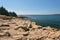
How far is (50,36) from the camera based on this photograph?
584cm

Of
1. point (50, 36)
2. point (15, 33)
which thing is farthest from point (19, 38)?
point (50, 36)

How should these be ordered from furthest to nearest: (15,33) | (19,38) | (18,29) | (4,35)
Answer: (18,29) < (15,33) < (4,35) < (19,38)

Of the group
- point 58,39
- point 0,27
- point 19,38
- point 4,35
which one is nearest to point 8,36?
point 4,35

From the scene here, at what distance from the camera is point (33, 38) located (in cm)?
529

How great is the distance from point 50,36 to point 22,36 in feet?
3.19

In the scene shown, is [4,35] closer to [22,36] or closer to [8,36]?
[8,36]

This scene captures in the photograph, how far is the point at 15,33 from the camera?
5895 millimetres

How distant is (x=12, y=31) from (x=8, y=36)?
0.58m

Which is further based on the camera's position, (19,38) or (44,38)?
(44,38)

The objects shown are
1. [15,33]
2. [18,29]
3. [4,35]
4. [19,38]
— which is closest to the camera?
[19,38]

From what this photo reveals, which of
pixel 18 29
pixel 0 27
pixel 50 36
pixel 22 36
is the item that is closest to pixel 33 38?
pixel 22 36

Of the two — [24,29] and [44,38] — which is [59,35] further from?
[24,29]

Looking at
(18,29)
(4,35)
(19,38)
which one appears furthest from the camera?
(18,29)

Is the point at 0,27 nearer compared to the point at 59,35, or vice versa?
the point at 59,35
